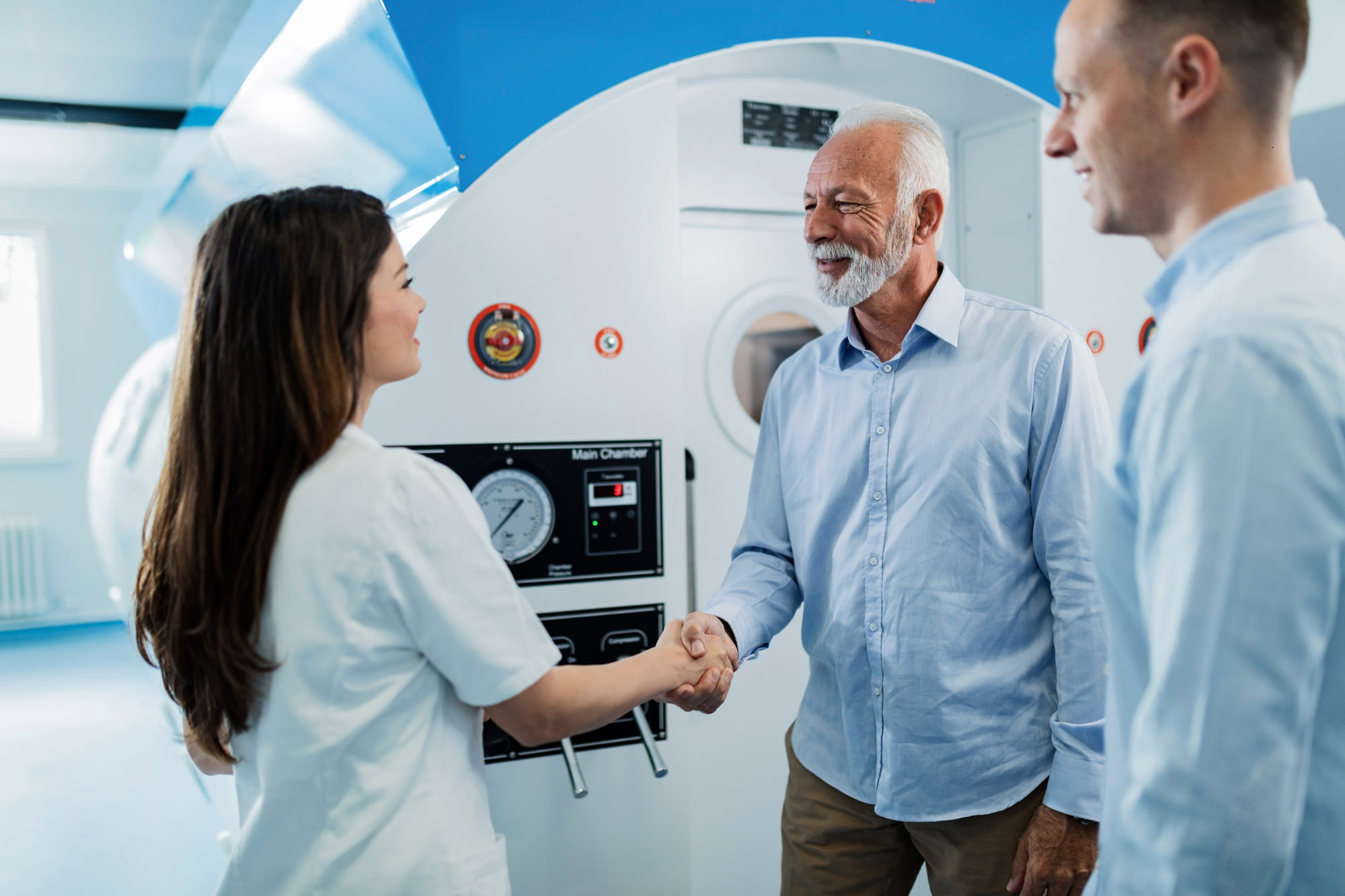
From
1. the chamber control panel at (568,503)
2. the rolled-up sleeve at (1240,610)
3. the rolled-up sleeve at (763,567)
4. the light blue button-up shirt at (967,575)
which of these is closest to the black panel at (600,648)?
the chamber control panel at (568,503)

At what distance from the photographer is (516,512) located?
1724mm

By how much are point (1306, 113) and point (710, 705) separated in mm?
2180

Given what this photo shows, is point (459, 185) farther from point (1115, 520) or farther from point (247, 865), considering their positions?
point (1115, 520)

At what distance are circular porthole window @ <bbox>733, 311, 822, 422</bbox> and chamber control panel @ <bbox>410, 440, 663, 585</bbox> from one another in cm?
53

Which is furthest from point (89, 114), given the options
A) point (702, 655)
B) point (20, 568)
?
point (702, 655)

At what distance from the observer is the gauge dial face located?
1701 mm

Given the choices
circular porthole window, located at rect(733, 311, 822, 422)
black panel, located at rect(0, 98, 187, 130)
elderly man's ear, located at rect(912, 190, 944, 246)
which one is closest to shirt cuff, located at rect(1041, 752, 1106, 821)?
elderly man's ear, located at rect(912, 190, 944, 246)

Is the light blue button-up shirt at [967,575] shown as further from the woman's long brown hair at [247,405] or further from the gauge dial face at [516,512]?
the woman's long brown hair at [247,405]

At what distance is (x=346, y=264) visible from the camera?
1025 mm

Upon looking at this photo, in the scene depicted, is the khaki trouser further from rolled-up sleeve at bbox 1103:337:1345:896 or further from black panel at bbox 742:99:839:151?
black panel at bbox 742:99:839:151

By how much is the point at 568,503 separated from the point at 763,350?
0.79m

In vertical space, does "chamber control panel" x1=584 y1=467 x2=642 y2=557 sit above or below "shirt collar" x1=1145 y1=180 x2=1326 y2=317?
below

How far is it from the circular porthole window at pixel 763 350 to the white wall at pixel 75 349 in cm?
587

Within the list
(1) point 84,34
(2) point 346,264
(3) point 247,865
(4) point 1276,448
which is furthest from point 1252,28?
(1) point 84,34
